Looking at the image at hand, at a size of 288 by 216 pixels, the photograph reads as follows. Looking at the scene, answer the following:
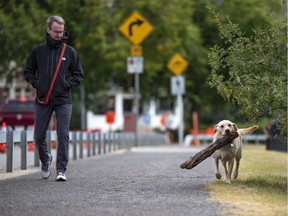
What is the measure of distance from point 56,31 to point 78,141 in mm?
10105

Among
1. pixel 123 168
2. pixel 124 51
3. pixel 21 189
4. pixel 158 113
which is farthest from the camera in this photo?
pixel 158 113

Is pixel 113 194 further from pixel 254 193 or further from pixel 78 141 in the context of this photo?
Result: pixel 78 141

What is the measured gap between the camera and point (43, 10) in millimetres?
33812

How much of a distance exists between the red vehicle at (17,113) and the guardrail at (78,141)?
3.40m

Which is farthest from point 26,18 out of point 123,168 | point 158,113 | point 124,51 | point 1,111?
point 158,113

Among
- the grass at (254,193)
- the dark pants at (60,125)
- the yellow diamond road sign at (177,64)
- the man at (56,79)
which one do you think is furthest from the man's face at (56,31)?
the yellow diamond road sign at (177,64)

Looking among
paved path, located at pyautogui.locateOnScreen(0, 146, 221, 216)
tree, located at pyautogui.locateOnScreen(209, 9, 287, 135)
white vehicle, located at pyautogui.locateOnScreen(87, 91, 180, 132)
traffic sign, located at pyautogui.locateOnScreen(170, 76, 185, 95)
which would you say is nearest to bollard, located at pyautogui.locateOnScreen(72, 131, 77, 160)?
paved path, located at pyautogui.locateOnScreen(0, 146, 221, 216)

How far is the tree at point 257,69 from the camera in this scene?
1182 centimetres

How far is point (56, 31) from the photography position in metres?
13.0

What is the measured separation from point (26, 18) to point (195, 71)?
23.1 metres

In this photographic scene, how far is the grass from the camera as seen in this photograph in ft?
30.7

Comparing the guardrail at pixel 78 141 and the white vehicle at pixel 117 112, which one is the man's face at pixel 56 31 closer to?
the guardrail at pixel 78 141

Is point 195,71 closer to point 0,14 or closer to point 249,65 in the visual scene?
point 0,14

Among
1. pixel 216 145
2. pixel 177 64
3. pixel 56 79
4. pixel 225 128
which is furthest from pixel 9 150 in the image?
pixel 177 64
